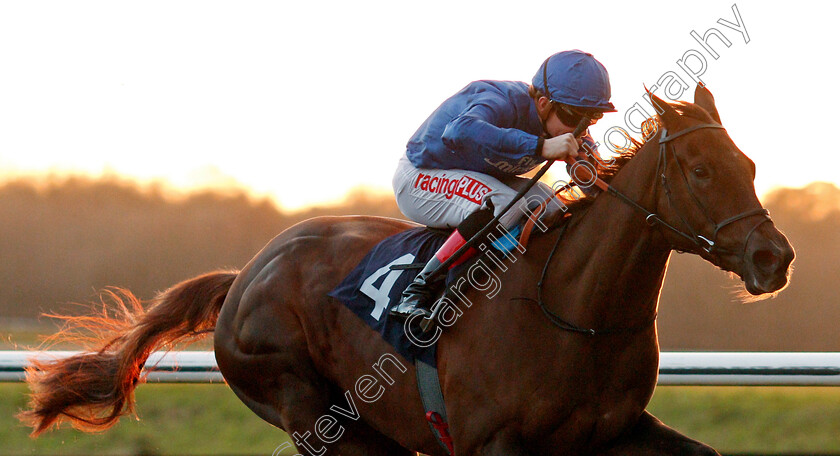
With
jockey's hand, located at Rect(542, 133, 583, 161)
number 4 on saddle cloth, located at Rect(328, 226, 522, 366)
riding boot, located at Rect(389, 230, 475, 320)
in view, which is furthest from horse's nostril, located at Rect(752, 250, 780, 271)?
riding boot, located at Rect(389, 230, 475, 320)

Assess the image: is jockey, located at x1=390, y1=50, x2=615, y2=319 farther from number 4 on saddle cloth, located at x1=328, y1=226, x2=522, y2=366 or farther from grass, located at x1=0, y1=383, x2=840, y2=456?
grass, located at x1=0, y1=383, x2=840, y2=456

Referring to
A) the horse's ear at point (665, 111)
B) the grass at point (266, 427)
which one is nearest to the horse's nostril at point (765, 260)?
the horse's ear at point (665, 111)

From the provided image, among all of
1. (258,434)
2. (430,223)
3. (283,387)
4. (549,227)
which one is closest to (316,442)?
(283,387)

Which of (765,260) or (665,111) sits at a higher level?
(665,111)

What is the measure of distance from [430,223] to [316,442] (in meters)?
0.94

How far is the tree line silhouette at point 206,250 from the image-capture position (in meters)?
8.54

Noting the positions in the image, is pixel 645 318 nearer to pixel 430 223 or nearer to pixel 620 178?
pixel 620 178

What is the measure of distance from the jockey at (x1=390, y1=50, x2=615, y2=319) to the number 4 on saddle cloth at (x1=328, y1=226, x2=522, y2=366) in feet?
0.17

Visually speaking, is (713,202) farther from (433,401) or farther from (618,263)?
(433,401)

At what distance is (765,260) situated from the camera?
2.01 meters

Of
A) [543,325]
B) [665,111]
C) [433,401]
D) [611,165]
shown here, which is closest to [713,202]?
[665,111]

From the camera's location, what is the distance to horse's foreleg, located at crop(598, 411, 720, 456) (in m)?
2.46

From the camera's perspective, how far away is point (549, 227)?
8.43 feet

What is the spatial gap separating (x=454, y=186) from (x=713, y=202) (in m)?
0.93
